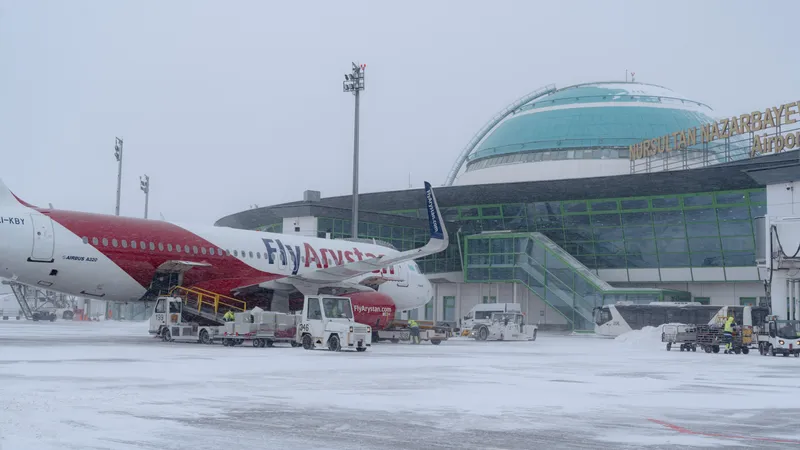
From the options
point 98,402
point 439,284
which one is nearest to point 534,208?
point 439,284

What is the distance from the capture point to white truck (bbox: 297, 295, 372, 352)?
28562 millimetres

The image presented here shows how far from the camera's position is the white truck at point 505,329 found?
47562mm

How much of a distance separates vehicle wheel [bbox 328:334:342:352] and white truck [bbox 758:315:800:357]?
17.7m

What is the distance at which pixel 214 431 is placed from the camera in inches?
411

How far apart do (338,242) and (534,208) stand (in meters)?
31.1

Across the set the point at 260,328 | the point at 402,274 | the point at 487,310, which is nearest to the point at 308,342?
the point at 260,328

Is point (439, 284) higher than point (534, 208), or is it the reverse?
point (534, 208)

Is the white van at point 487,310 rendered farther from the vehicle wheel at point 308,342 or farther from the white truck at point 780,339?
the vehicle wheel at point 308,342

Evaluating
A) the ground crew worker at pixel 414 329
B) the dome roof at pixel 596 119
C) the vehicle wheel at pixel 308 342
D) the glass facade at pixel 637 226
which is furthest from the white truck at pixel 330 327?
the dome roof at pixel 596 119

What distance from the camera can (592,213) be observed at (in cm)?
6656

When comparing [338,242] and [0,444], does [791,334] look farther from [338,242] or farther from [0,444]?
[0,444]

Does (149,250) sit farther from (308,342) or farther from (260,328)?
(308,342)

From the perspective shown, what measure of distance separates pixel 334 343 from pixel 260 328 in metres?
3.61

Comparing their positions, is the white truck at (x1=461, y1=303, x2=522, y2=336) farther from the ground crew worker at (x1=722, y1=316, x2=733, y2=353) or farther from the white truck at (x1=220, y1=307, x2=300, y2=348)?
the white truck at (x1=220, y1=307, x2=300, y2=348)
